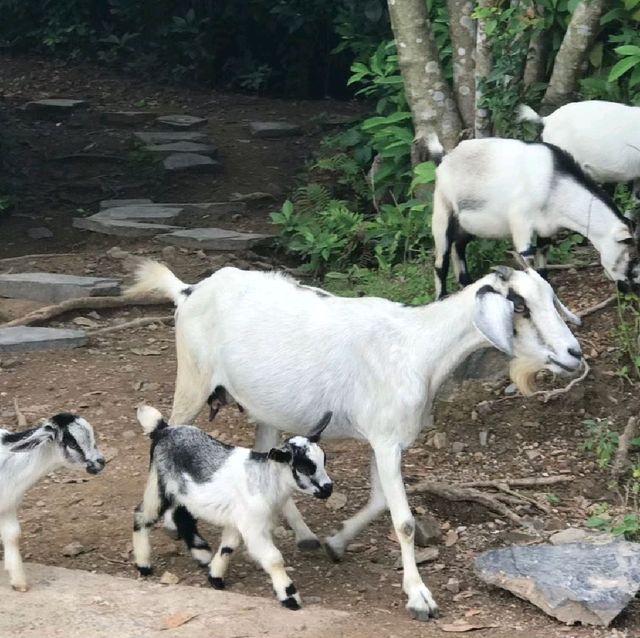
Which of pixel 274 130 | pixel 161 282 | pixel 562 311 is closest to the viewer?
pixel 562 311

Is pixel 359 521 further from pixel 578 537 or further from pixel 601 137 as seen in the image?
pixel 601 137

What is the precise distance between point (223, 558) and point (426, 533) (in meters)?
1.00

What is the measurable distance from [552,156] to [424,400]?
2.24 m

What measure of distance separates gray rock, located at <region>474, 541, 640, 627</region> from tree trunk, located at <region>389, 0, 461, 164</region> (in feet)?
13.2

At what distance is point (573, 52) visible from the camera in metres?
7.73

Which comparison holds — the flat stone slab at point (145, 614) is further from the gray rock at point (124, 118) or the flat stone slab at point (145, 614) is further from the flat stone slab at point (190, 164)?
the gray rock at point (124, 118)

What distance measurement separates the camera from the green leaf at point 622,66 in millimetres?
7355

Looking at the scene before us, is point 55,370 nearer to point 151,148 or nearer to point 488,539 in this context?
point 488,539

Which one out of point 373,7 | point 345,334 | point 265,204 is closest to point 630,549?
point 345,334

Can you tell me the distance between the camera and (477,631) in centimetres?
447

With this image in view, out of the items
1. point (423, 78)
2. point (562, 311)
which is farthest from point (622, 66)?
point (562, 311)

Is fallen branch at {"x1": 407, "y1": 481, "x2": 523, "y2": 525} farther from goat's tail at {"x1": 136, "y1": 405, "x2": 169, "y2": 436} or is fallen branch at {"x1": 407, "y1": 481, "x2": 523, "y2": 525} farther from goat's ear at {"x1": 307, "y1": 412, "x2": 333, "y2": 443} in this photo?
goat's tail at {"x1": 136, "y1": 405, "x2": 169, "y2": 436}

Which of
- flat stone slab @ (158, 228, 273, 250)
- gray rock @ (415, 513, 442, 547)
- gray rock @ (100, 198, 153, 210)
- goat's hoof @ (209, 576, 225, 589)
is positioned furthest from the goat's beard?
gray rock @ (100, 198, 153, 210)

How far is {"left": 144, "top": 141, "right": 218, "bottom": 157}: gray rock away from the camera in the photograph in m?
12.3
